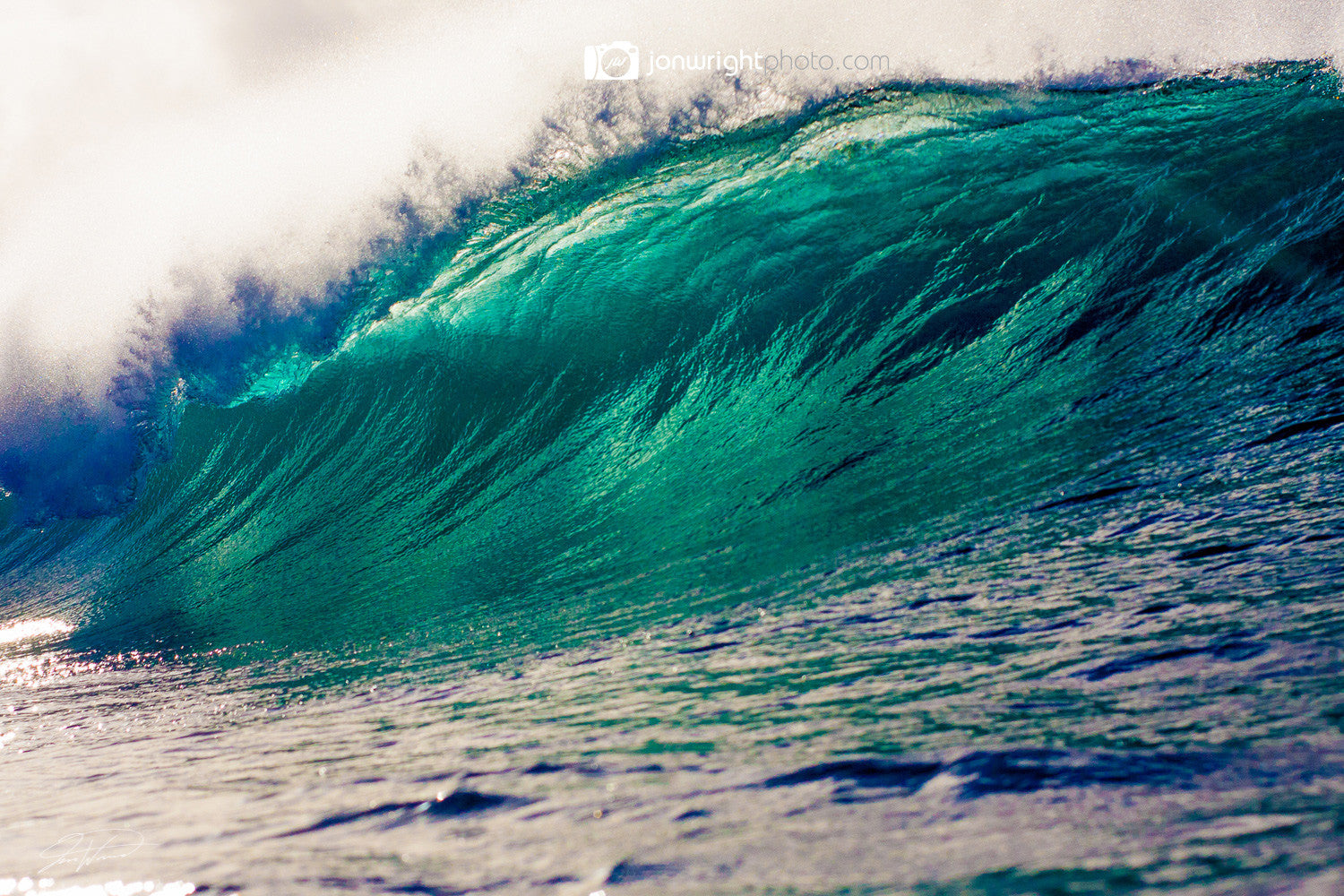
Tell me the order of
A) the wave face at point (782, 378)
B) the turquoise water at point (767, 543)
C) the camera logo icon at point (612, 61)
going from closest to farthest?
1. the turquoise water at point (767, 543)
2. the wave face at point (782, 378)
3. the camera logo icon at point (612, 61)

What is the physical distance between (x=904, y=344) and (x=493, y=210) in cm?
304

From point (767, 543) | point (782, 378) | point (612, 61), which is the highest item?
point (612, 61)

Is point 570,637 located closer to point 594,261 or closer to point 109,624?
point 594,261

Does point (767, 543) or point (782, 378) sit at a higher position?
point (782, 378)

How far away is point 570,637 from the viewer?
7.79 feet

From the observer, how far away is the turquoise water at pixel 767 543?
3.96 ft
